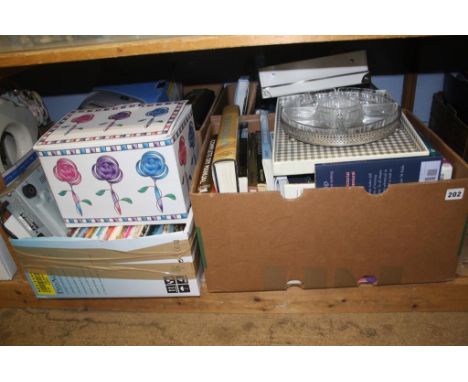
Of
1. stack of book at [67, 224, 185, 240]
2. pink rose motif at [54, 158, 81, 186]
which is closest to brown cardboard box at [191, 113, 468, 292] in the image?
stack of book at [67, 224, 185, 240]

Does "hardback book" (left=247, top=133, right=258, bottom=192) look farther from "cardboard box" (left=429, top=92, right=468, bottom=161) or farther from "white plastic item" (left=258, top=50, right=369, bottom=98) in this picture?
"cardboard box" (left=429, top=92, right=468, bottom=161)

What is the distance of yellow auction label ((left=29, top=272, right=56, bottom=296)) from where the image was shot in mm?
829

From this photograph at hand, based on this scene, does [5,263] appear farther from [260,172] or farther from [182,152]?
[260,172]

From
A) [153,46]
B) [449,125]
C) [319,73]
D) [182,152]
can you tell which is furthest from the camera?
[449,125]

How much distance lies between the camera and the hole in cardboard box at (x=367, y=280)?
30.0 inches

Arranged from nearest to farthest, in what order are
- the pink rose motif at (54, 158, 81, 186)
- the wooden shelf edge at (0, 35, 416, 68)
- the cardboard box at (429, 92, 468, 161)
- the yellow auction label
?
the wooden shelf edge at (0, 35, 416, 68) → the pink rose motif at (54, 158, 81, 186) → the yellow auction label → the cardboard box at (429, 92, 468, 161)

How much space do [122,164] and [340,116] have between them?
1.52 feet

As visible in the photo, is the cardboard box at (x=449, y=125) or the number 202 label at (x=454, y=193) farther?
the cardboard box at (x=449, y=125)

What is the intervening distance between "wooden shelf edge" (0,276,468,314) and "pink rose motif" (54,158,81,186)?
0.29 m

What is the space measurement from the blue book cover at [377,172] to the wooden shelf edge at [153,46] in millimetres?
217

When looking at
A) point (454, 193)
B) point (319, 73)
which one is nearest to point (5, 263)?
point (319, 73)

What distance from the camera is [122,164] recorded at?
0.71 m

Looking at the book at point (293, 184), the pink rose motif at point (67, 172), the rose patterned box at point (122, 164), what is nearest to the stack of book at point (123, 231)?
the rose patterned box at point (122, 164)

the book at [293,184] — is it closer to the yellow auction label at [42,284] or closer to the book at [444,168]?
the book at [444,168]
